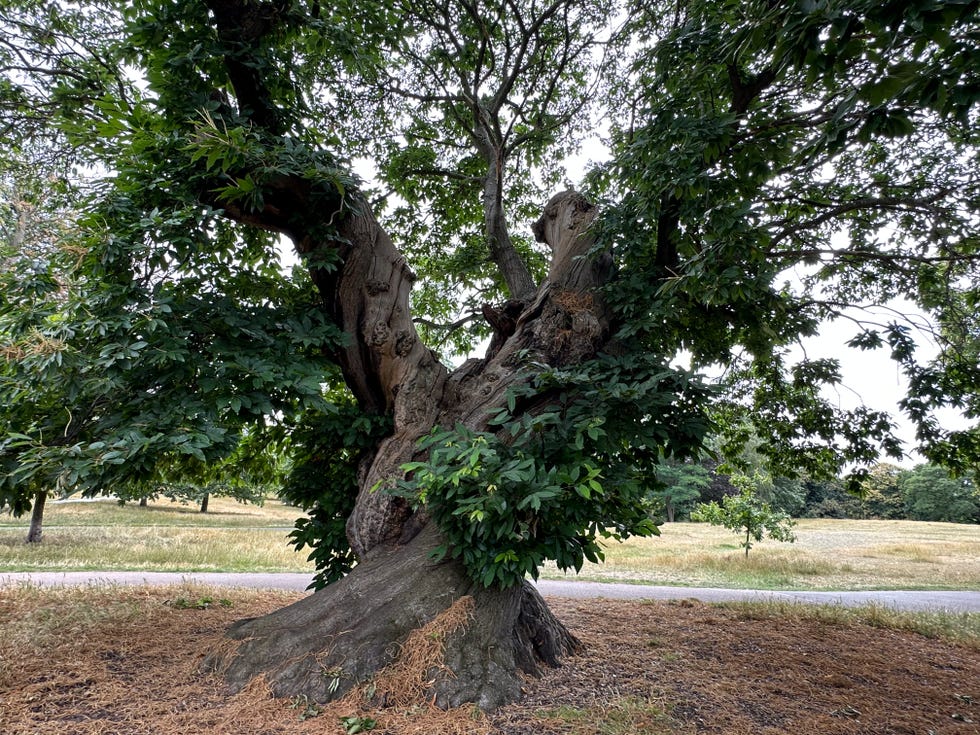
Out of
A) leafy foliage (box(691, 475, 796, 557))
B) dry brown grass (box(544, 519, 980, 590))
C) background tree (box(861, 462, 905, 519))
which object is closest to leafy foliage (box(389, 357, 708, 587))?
dry brown grass (box(544, 519, 980, 590))

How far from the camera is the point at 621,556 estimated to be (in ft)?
48.8

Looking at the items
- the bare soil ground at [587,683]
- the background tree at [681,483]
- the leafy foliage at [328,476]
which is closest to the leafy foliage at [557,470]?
the bare soil ground at [587,683]

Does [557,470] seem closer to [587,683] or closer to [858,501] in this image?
[587,683]

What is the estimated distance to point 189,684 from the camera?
12.0ft

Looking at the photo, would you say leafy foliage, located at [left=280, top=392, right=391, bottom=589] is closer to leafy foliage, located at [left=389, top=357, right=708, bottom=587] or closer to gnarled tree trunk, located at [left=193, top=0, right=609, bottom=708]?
gnarled tree trunk, located at [left=193, top=0, right=609, bottom=708]

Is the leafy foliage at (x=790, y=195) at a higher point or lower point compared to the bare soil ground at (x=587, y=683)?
higher

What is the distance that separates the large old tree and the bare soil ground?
0.31 metres

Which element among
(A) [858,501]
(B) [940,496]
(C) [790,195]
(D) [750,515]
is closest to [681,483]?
(A) [858,501]

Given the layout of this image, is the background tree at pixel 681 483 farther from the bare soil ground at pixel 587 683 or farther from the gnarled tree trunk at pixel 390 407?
the gnarled tree trunk at pixel 390 407

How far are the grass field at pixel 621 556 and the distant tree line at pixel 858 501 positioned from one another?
10.3 m

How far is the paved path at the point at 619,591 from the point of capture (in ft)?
26.1

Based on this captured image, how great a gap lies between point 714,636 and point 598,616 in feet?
4.39

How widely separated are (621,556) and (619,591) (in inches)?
253

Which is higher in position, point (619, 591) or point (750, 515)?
point (750, 515)
